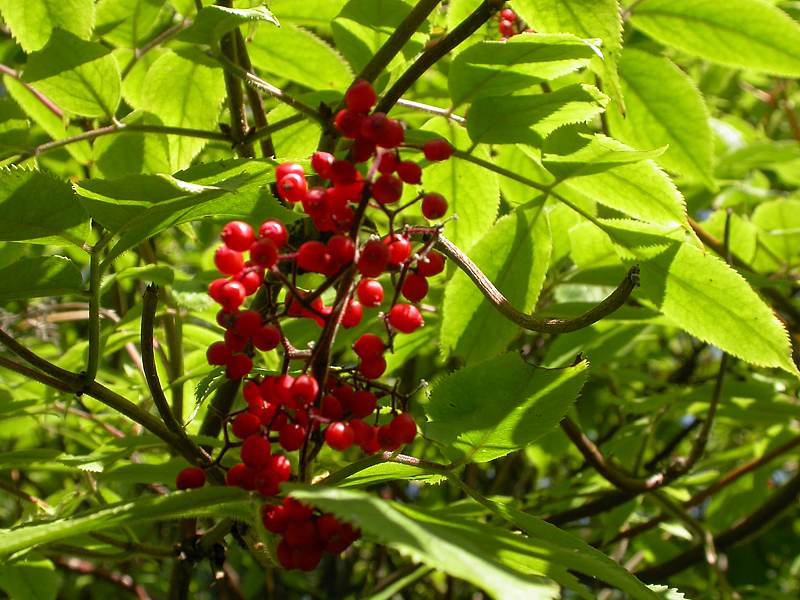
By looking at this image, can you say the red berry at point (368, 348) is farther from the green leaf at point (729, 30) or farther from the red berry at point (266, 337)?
the green leaf at point (729, 30)

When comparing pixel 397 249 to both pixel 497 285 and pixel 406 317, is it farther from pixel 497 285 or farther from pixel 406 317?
pixel 497 285

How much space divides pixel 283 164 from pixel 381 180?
0.50 ft

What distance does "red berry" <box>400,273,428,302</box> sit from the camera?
3.65 ft

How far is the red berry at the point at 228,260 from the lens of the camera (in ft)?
3.41

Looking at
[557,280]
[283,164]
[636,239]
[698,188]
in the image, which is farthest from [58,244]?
[698,188]

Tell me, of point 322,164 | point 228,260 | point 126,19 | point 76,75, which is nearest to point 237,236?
point 228,260

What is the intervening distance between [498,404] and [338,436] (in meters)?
0.21

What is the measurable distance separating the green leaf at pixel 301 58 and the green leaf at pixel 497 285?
0.43 m

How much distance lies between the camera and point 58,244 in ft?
Result: 3.89

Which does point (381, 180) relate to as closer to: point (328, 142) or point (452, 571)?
point (328, 142)

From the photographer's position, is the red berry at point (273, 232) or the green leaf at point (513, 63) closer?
the red berry at point (273, 232)

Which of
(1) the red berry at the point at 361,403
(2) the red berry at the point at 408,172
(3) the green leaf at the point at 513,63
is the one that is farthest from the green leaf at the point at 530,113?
(1) the red berry at the point at 361,403

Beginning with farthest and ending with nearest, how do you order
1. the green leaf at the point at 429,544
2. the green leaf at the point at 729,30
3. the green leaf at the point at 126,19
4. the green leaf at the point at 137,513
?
1. the green leaf at the point at 126,19
2. the green leaf at the point at 729,30
3. the green leaf at the point at 137,513
4. the green leaf at the point at 429,544

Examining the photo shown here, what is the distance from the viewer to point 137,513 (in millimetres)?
858
